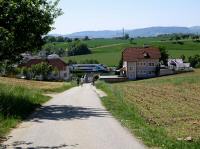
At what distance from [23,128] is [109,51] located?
18178 centimetres

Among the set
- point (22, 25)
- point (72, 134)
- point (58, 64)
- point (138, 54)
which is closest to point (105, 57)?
point (58, 64)

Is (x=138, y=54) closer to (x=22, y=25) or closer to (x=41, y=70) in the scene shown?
(x=41, y=70)

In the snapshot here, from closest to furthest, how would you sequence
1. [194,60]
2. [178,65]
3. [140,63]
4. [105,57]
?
[140,63], [178,65], [194,60], [105,57]

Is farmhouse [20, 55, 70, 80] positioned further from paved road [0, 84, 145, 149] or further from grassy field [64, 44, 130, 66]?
paved road [0, 84, 145, 149]

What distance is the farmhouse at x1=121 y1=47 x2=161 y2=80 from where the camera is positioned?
400 ft

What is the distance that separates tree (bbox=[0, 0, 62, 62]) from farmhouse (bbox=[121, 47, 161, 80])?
9195 cm

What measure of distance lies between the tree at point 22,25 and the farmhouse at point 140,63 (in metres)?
92.0

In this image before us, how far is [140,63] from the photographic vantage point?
123 metres

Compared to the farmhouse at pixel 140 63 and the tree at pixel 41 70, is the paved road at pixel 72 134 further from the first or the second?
the farmhouse at pixel 140 63

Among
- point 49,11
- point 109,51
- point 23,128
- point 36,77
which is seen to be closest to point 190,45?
point 109,51

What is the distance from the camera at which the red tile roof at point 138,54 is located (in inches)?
4857

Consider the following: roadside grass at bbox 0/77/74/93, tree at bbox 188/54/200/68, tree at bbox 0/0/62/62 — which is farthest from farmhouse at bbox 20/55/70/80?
tree at bbox 0/0/62/62

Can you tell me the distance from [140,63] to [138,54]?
8.41 feet

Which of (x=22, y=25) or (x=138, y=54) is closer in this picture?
(x=22, y=25)
